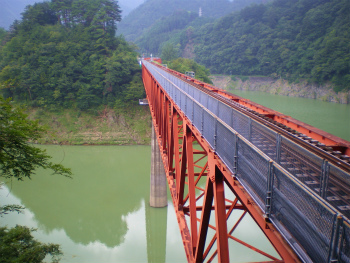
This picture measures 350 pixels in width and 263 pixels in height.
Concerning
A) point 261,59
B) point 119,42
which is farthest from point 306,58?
point 119,42

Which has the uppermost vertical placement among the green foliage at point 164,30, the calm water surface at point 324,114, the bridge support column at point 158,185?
the green foliage at point 164,30

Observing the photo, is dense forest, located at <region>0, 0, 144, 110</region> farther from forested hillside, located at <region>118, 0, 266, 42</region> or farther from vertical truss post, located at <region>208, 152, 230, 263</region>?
forested hillside, located at <region>118, 0, 266, 42</region>

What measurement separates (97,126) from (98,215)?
1674cm

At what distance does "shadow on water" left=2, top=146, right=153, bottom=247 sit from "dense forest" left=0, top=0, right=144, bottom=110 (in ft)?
30.0

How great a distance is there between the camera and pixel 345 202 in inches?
93.5

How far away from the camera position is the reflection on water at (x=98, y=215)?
13.9 meters

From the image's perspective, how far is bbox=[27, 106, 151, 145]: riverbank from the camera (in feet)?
98.8

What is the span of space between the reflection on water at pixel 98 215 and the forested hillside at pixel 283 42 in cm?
3173

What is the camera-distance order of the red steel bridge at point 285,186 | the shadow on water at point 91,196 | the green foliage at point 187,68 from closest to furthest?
1. the red steel bridge at point 285,186
2. the shadow on water at point 91,196
3. the green foliage at point 187,68

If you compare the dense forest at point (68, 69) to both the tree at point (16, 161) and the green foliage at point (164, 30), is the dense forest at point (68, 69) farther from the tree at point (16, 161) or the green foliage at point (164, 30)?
the green foliage at point (164, 30)

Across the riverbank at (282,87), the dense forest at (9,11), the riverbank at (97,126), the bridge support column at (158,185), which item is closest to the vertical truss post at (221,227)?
the bridge support column at (158,185)

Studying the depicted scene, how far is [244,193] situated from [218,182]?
0.77 meters

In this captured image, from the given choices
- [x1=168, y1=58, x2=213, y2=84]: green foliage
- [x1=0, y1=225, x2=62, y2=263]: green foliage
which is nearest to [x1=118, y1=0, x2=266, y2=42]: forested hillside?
[x1=168, y1=58, x2=213, y2=84]: green foliage

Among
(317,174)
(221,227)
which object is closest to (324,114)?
(221,227)
